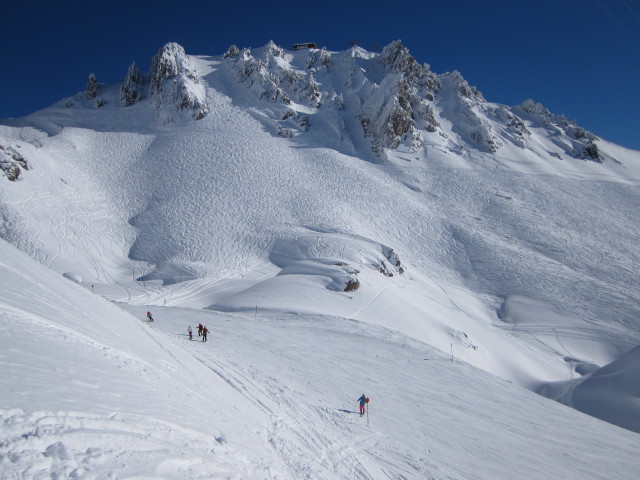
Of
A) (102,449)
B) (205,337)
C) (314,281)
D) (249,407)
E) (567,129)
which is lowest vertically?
(102,449)

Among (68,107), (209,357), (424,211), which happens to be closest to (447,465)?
(209,357)

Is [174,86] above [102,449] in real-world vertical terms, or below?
above

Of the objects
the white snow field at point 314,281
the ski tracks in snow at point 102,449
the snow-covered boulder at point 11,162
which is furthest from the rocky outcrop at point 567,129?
the snow-covered boulder at point 11,162

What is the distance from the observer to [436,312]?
95.4 ft

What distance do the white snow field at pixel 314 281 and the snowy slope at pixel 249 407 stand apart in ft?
0.19

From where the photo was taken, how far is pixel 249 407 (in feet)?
30.5

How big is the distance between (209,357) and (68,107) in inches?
2863

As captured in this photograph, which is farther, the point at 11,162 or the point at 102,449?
the point at 11,162

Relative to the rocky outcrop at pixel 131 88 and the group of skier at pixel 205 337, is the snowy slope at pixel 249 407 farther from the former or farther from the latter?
the rocky outcrop at pixel 131 88

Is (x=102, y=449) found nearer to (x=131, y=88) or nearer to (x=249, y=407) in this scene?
(x=249, y=407)

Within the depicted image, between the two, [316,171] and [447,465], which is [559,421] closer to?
[447,465]

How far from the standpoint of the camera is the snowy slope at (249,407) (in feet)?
14.8

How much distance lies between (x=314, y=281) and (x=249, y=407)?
63.1 feet

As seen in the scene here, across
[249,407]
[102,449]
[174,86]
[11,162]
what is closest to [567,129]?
[174,86]
